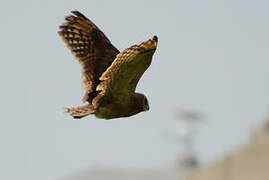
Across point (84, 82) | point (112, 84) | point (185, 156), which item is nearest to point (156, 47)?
point (112, 84)

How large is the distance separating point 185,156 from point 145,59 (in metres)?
67.2

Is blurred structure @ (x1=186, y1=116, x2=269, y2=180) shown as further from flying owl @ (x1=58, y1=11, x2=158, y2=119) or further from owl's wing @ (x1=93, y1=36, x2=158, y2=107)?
owl's wing @ (x1=93, y1=36, x2=158, y2=107)

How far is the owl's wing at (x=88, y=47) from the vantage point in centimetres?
1336

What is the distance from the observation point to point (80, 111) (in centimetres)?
1251

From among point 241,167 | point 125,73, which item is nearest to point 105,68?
point 125,73

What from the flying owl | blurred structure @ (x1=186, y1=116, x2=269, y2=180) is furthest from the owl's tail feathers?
blurred structure @ (x1=186, y1=116, x2=269, y2=180)

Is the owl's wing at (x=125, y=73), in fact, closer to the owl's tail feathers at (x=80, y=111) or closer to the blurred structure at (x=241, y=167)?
the owl's tail feathers at (x=80, y=111)

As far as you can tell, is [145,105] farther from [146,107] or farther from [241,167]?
[241,167]

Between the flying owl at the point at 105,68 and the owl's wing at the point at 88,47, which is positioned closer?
the flying owl at the point at 105,68

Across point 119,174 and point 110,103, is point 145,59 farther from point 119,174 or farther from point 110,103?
point 119,174

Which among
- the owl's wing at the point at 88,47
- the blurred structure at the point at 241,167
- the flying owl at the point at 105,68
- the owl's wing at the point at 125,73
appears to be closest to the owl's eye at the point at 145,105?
the flying owl at the point at 105,68

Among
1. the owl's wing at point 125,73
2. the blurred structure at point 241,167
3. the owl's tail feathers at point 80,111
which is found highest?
the owl's wing at point 125,73

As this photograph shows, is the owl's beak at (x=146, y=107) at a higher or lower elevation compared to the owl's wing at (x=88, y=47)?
lower

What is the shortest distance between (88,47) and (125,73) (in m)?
1.58
